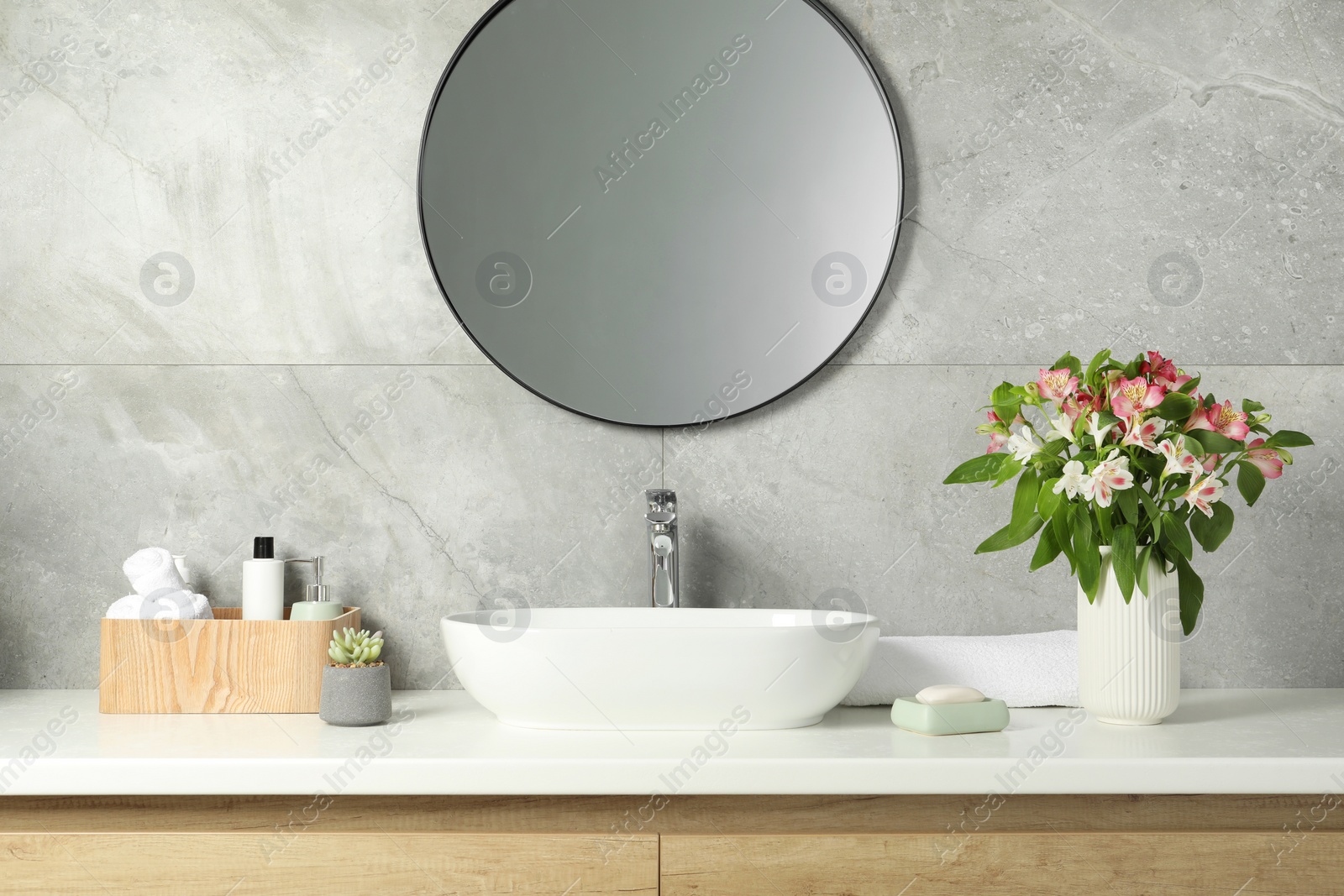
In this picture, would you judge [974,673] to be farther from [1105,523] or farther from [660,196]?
[660,196]

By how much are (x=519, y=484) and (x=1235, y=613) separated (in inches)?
42.4

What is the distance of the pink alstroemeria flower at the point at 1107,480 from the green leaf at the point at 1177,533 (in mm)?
70

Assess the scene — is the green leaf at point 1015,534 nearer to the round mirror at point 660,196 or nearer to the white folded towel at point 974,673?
the white folded towel at point 974,673

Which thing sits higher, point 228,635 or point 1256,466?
point 1256,466

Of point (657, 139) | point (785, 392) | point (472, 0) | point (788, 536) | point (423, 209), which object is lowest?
point (788, 536)

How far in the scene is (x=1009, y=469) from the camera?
1.19 meters

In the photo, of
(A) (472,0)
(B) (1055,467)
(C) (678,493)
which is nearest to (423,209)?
(A) (472,0)

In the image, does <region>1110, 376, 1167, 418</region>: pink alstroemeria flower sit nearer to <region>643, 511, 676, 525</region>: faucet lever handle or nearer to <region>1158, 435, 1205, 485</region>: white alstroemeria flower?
<region>1158, 435, 1205, 485</region>: white alstroemeria flower

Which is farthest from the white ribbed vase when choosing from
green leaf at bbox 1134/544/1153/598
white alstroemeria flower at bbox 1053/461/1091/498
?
white alstroemeria flower at bbox 1053/461/1091/498

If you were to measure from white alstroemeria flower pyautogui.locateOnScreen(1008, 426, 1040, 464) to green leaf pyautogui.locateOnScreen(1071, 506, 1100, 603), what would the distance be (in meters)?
0.09

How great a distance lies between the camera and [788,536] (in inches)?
56.5

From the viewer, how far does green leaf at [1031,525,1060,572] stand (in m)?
1.18

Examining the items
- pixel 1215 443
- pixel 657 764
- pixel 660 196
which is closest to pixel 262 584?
pixel 657 764

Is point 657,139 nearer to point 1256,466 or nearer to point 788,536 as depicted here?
point 788,536
